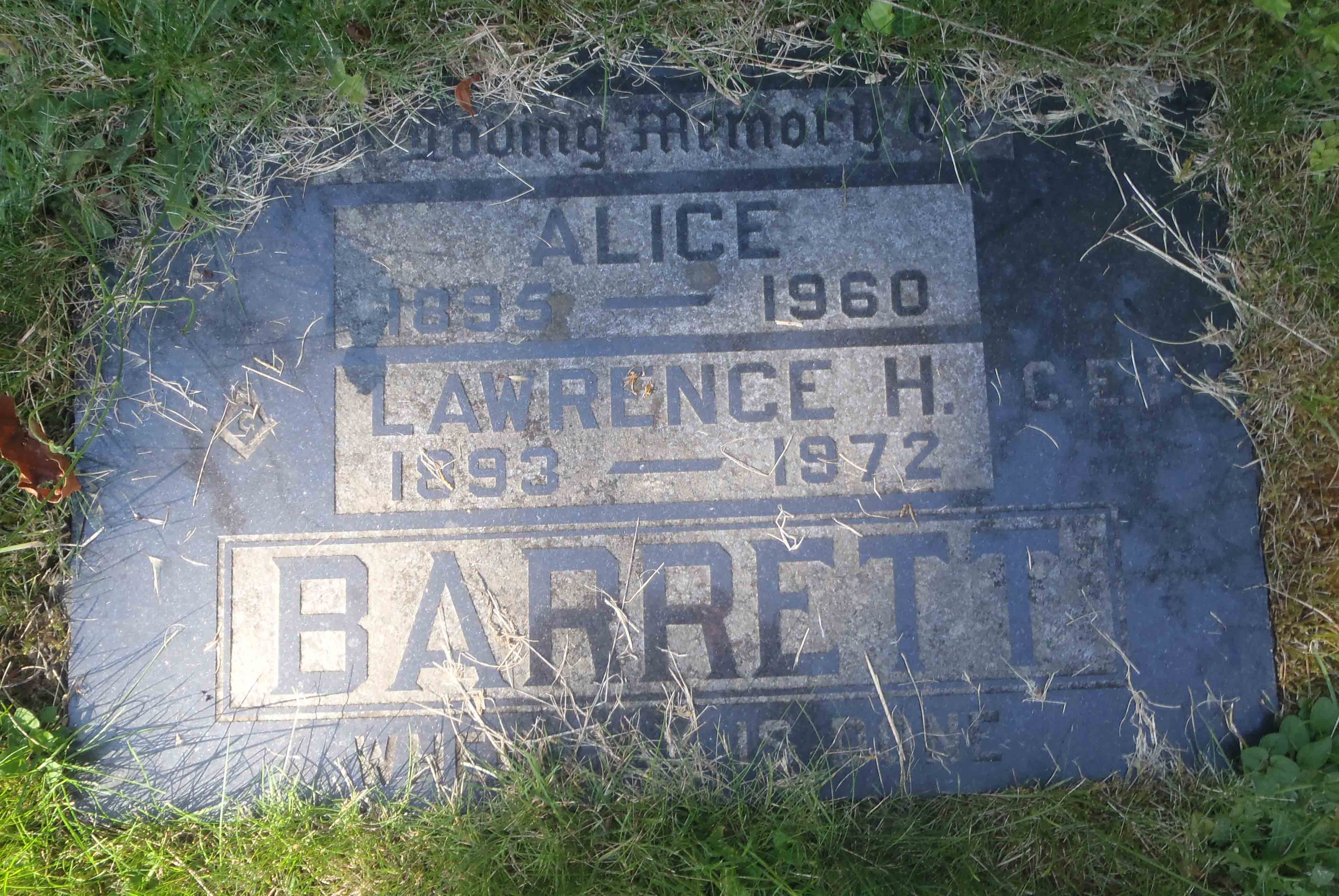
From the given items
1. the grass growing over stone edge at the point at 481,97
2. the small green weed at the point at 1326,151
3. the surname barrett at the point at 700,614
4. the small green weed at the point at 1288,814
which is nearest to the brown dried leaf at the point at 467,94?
Result: the grass growing over stone edge at the point at 481,97

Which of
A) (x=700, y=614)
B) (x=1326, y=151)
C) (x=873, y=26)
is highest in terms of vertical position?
(x=873, y=26)

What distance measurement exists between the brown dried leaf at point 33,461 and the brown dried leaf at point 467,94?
1420 mm

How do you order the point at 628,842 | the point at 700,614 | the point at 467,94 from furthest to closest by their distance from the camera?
the point at 467,94 → the point at 700,614 → the point at 628,842

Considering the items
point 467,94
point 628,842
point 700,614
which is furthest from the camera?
point 467,94

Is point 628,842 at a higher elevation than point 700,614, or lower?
lower

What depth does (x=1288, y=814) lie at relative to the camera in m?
2.04

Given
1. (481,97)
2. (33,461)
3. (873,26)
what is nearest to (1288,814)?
(873,26)

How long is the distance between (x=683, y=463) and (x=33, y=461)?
5.56ft

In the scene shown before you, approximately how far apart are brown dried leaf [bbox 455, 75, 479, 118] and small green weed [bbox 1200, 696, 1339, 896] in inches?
105

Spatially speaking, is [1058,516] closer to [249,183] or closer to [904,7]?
[904,7]

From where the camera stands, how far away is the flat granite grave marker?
210cm

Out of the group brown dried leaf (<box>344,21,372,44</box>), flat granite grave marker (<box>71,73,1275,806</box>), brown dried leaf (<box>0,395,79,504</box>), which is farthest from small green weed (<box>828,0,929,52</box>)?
brown dried leaf (<box>0,395,79,504</box>)

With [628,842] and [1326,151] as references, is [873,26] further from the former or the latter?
[628,842]

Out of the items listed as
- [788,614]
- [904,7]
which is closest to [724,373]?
[788,614]
